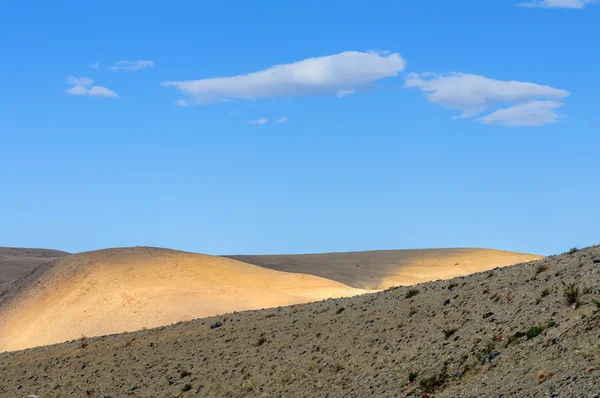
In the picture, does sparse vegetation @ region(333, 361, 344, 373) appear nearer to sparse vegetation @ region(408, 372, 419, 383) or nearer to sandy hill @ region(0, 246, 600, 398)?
sandy hill @ region(0, 246, 600, 398)

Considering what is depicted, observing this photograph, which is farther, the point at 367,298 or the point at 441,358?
the point at 367,298

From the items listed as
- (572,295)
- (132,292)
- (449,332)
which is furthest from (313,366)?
(132,292)

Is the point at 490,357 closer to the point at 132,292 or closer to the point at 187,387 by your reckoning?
the point at 187,387

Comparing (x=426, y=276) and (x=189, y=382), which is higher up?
(x=426, y=276)

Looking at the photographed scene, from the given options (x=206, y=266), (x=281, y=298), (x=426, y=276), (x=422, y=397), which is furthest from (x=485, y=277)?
(x=426, y=276)

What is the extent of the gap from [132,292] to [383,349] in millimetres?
29959

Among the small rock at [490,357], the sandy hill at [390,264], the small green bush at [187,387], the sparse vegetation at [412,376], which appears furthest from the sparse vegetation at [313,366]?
the sandy hill at [390,264]

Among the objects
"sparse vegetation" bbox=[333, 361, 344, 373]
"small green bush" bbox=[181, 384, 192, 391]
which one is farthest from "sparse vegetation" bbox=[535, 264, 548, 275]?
"small green bush" bbox=[181, 384, 192, 391]

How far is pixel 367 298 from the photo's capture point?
26062 millimetres

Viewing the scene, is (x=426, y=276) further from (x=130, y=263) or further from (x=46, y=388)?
(x=46, y=388)

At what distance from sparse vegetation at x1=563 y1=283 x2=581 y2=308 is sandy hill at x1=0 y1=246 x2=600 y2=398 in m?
0.03

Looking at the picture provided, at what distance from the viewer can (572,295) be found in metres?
18.1

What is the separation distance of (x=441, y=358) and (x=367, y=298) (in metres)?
7.87

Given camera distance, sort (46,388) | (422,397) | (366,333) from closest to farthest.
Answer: (422,397), (366,333), (46,388)
